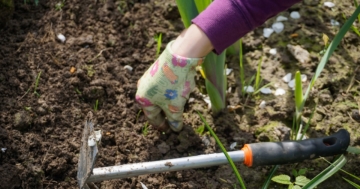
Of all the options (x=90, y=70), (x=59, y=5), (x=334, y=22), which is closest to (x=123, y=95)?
(x=90, y=70)

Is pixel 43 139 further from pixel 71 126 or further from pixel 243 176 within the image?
pixel 243 176

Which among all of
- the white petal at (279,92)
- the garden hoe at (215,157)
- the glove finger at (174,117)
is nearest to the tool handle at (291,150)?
the garden hoe at (215,157)

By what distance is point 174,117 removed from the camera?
161cm

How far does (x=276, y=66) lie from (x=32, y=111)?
0.98 meters

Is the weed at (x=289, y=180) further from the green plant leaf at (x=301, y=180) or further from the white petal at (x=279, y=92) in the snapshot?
the white petal at (x=279, y=92)

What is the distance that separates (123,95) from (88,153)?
0.49m

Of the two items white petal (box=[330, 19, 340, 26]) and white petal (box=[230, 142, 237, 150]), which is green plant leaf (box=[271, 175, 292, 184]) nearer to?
white petal (box=[230, 142, 237, 150])

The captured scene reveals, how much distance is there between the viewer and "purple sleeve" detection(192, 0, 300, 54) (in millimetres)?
1416

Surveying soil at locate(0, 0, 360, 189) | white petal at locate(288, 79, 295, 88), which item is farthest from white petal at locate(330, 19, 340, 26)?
white petal at locate(288, 79, 295, 88)

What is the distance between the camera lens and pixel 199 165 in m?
1.40

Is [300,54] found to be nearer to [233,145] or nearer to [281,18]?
[281,18]

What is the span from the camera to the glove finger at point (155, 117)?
161 centimetres

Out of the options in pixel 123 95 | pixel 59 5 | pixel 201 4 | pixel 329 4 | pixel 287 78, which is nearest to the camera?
pixel 201 4

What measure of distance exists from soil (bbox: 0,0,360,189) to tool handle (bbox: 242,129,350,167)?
0.16 m
